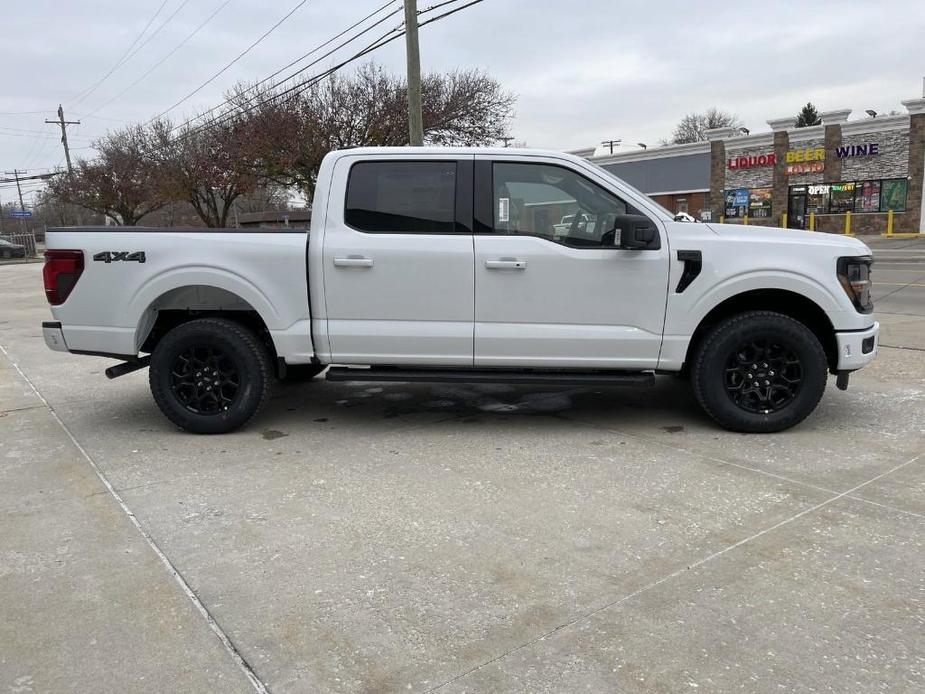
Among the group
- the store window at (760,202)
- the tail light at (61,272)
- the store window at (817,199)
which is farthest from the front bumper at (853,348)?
the store window at (760,202)

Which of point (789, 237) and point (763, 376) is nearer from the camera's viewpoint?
point (789, 237)

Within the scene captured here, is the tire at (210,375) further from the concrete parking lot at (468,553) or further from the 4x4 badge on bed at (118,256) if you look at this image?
the 4x4 badge on bed at (118,256)

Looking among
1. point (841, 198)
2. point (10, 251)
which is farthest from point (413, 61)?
point (10, 251)

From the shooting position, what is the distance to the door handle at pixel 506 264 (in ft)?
16.0

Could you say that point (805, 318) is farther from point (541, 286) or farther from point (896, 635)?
point (896, 635)

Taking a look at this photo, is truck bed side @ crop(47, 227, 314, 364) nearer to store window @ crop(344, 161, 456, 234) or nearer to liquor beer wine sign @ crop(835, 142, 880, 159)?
store window @ crop(344, 161, 456, 234)

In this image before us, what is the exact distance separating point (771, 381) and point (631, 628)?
2848 mm

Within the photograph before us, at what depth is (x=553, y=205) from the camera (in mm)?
5004

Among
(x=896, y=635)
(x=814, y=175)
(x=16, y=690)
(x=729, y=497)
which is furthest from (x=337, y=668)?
(x=814, y=175)

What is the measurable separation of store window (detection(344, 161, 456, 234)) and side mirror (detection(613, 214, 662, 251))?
111cm

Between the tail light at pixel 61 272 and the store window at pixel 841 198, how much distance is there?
3573 cm

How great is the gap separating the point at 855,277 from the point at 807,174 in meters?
34.0

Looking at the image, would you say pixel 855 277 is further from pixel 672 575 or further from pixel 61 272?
pixel 61 272

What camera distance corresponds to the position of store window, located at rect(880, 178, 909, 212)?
105 feet
